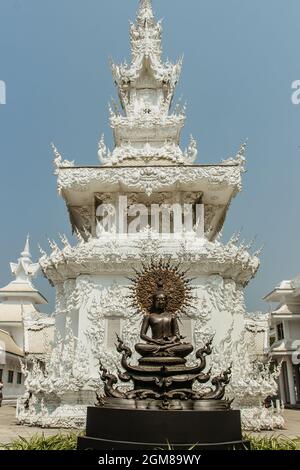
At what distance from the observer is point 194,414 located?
7117mm

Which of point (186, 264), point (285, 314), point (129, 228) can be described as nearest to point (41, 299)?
point (285, 314)

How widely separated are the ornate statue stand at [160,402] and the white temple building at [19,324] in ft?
47.7

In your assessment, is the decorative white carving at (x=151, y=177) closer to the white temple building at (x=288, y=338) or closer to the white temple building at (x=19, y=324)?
the white temple building at (x=19, y=324)

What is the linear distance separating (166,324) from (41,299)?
34497 millimetres

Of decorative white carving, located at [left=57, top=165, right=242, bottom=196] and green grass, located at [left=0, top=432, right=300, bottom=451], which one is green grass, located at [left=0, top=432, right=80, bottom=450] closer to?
green grass, located at [left=0, top=432, right=300, bottom=451]

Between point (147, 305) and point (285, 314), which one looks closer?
point (147, 305)

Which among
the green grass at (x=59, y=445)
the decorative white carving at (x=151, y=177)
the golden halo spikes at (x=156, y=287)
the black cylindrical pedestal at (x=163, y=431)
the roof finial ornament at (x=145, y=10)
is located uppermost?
the roof finial ornament at (x=145, y=10)

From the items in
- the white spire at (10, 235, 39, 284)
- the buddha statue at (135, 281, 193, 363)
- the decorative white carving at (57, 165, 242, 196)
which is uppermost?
the white spire at (10, 235, 39, 284)

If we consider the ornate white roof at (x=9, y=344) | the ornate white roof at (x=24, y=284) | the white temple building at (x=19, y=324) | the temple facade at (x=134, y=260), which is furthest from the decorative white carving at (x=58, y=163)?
the ornate white roof at (x=24, y=284)

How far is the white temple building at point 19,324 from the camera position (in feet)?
73.6

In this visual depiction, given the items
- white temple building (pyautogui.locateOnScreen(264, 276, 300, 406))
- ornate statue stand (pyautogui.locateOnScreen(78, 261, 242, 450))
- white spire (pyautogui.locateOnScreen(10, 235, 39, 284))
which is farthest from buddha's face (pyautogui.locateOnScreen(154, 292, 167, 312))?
white spire (pyautogui.locateOnScreen(10, 235, 39, 284))

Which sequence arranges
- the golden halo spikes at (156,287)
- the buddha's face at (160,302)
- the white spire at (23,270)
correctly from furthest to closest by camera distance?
1. the white spire at (23,270)
2. the golden halo spikes at (156,287)
3. the buddha's face at (160,302)

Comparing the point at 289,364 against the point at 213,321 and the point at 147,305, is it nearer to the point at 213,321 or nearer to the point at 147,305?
the point at 213,321

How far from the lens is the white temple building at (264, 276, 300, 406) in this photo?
29.8 meters
